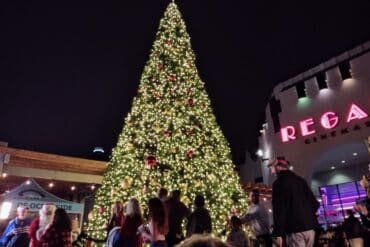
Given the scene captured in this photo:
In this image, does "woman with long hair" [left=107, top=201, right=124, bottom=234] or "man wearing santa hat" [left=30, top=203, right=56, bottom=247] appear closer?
"man wearing santa hat" [left=30, top=203, right=56, bottom=247]

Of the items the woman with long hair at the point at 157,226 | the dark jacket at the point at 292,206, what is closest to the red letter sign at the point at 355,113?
the dark jacket at the point at 292,206

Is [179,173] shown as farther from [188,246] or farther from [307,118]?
[307,118]

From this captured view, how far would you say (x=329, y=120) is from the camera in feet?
60.6

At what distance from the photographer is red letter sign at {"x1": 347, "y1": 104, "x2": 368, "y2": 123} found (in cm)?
1693

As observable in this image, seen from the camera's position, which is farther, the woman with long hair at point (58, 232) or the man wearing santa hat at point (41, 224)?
the man wearing santa hat at point (41, 224)

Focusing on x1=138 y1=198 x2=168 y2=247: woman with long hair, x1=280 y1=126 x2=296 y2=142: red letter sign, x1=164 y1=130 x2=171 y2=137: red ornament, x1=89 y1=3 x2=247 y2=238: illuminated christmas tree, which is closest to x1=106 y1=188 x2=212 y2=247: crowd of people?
x1=138 y1=198 x2=168 y2=247: woman with long hair

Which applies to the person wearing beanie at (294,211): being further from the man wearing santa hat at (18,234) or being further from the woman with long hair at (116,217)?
the man wearing santa hat at (18,234)

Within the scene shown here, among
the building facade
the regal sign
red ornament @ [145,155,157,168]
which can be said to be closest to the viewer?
red ornament @ [145,155,157,168]

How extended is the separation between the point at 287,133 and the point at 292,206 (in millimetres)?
18492

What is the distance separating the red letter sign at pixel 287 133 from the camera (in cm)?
2055

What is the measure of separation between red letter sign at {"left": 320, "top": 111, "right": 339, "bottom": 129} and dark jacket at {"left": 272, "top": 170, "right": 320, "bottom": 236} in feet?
53.5

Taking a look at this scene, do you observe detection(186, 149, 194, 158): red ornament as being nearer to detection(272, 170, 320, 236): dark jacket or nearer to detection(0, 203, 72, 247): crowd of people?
detection(0, 203, 72, 247): crowd of people

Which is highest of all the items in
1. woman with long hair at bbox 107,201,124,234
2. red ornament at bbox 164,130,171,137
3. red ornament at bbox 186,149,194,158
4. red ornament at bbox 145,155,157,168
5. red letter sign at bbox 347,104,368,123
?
red letter sign at bbox 347,104,368,123

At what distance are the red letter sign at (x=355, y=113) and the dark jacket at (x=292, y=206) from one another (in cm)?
1578
